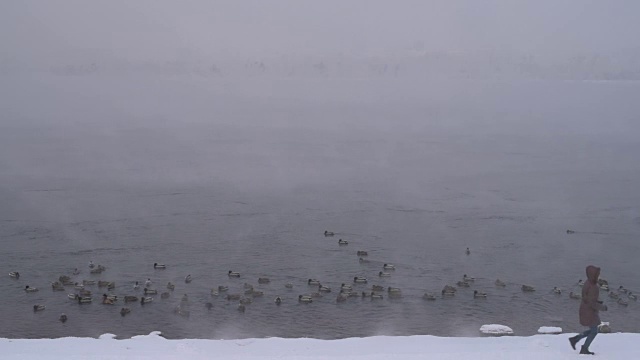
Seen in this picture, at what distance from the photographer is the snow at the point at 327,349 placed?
25.7 feet

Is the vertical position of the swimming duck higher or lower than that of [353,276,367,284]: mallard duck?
lower

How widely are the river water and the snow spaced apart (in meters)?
7.76

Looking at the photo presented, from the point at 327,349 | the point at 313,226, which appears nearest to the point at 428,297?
the point at 313,226

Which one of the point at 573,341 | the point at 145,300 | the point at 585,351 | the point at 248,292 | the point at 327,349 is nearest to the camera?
the point at 585,351

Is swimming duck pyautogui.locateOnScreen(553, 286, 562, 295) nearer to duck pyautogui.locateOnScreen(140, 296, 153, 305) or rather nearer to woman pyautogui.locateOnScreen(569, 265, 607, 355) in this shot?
duck pyautogui.locateOnScreen(140, 296, 153, 305)

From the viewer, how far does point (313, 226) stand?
86.1 feet

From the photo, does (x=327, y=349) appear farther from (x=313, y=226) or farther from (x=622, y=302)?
(x=313, y=226)

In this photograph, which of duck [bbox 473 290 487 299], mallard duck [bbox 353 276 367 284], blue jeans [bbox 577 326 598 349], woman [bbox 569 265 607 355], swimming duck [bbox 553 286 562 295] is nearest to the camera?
woman [bbox 569 265 607 355]

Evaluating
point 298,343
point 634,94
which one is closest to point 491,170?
point 298,343

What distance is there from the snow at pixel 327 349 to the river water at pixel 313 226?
776 cm

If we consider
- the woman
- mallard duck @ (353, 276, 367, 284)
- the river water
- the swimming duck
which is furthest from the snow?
mallard duck @ (353, 276, 367, 284)

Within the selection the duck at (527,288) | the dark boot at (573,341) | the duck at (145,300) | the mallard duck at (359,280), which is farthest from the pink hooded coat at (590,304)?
the duck at (145,300)

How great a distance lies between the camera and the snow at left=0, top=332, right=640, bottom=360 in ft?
25.7

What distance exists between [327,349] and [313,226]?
58.8ft
